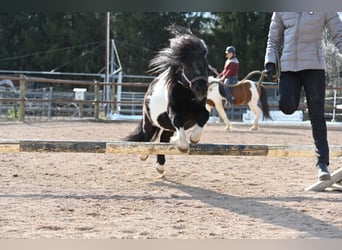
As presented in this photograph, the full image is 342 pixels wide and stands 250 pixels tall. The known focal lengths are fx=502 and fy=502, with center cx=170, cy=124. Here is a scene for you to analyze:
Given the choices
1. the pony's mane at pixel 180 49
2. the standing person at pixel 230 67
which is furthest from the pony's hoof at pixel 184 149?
the standing person at pixel 230 67

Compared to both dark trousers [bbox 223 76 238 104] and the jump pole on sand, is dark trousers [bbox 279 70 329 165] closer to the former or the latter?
the jump pole on sand

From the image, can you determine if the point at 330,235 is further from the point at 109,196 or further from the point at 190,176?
the point at 190,176

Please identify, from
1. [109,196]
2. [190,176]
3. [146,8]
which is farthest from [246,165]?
[146,8]

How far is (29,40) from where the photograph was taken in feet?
96.9

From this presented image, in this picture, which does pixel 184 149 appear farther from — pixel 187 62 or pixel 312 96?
pixel 312 96

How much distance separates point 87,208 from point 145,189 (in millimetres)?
923

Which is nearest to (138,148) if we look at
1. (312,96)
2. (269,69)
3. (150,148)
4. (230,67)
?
(150,148)

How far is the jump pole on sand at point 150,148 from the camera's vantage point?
12.8 ft

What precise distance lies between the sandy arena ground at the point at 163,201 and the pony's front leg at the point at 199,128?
1.33 ft

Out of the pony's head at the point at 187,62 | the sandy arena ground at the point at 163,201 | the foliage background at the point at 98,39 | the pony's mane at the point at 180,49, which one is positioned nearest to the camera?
the sandy arena ground at the point at 163,201

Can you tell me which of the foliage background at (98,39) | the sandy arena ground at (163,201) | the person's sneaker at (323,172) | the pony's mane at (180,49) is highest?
the foliage background at (98,39)

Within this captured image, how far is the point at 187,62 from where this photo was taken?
4039 millimetres

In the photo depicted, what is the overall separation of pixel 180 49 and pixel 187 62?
156 mm

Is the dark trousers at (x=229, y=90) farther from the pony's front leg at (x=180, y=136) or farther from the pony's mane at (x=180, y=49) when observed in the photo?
the pony's front leg at (x=180, y=136)
